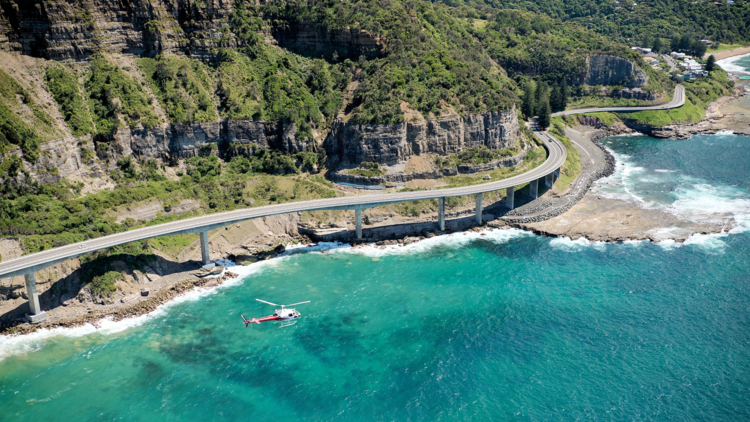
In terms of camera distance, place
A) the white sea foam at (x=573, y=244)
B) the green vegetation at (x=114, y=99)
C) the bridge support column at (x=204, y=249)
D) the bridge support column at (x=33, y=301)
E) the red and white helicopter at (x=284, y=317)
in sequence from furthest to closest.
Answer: the green vegetation at (x=114, y=99) → the white sea foam at (x=573, y=244) → the bridge support column at (x=204, y=249) → the bridge support column at (x=33, y=301) → the red and white helicopter at (x=284, y=317)

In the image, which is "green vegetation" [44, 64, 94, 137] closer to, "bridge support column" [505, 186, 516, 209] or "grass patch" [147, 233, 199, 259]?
"grass patch" [147, 233, 199, 259]

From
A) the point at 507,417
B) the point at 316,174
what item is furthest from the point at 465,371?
the point at 316,174

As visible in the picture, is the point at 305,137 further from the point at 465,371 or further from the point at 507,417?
the point at 507,417

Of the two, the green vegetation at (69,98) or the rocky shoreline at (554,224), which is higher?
the green vegetation at (69,98)

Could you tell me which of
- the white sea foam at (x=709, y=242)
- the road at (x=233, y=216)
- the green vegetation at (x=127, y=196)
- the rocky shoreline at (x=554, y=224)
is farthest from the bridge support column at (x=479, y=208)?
the white sea foam at (x=709, y=242)

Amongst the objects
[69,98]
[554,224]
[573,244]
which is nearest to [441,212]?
[554,224]

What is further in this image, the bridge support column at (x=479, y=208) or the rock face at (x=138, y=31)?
the bridge support column at (x=479, y=208)

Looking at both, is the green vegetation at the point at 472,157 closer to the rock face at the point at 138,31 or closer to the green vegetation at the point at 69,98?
the rock face at the point at 138,31

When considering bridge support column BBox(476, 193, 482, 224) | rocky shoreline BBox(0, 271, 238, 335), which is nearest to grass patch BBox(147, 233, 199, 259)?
rocky shoreline BBox(0, 271, 238, 335)
